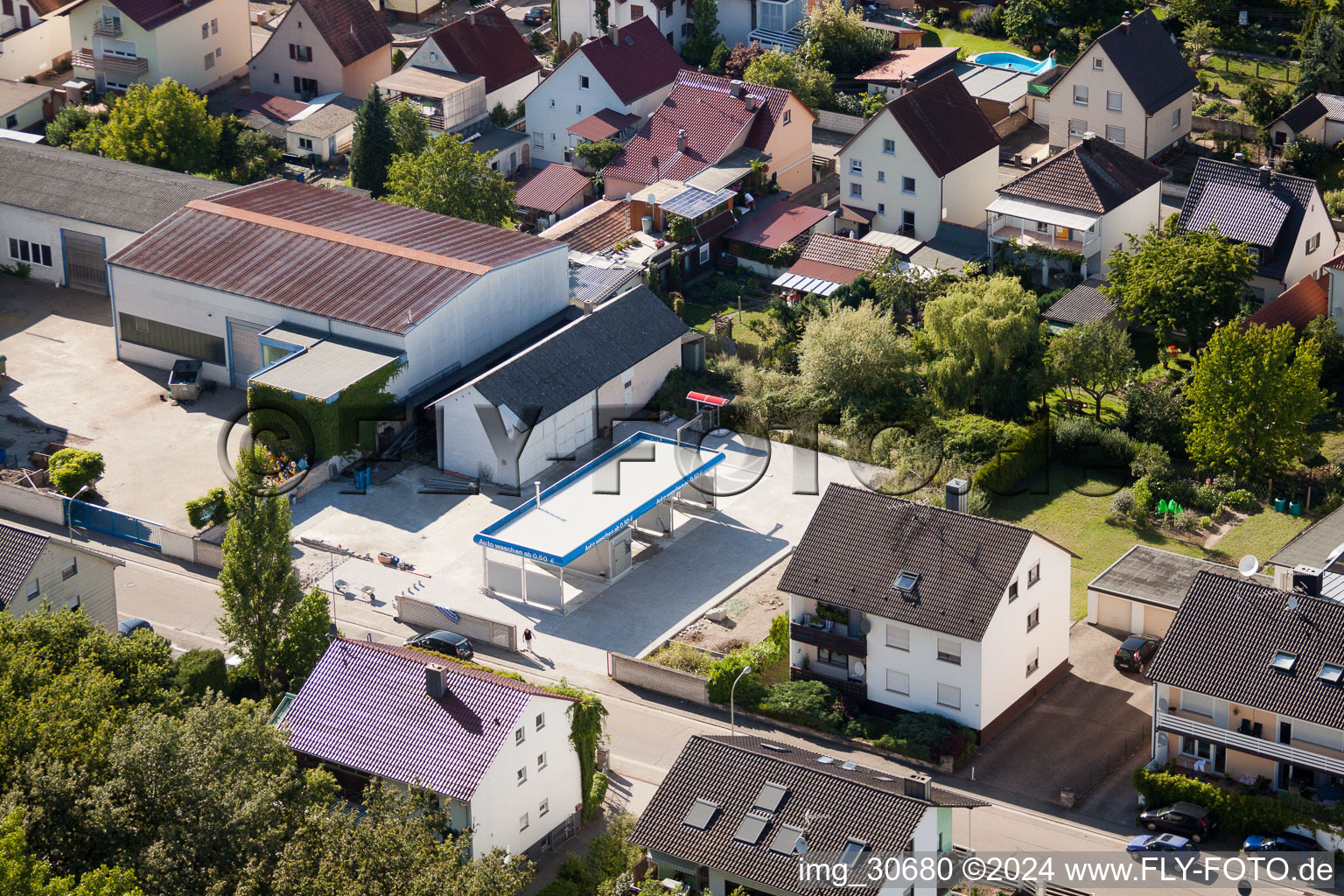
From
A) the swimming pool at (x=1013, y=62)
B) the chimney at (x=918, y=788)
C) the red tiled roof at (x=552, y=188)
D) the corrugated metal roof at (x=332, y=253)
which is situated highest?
the swimming pool at (x=1013, y=62)

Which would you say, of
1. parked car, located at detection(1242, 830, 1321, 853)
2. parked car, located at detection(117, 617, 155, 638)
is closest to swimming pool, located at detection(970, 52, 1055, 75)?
parked car, located at detection(1242, 830, 1321, 853)

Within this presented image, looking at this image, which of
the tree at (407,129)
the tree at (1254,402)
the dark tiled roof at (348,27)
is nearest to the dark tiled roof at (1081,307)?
the tree at (1254,402)

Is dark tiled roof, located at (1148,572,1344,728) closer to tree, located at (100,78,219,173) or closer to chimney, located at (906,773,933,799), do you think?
chimney, located at (906,773,933,799)

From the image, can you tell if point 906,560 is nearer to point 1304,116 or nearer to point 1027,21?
point 1304,116

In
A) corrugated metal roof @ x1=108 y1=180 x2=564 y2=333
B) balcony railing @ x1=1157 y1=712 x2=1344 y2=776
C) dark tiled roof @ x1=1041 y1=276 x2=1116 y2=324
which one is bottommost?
balcony railing @ x1=1157 y1=712 x2=1344 y2=776

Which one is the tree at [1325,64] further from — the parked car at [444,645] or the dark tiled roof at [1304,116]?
the parked car at [444,645]

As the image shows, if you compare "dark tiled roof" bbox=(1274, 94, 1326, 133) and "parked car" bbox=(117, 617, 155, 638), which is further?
"dark tiled roof" bbox=(1274, 94, 1326, 133)
